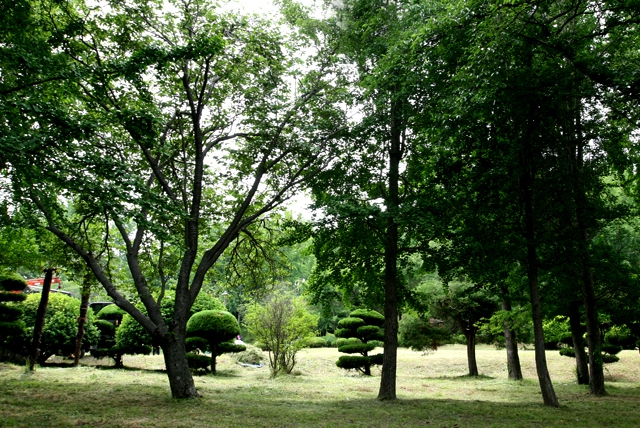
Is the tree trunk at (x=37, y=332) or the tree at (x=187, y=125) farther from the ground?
the tree at (x=187, y=125)

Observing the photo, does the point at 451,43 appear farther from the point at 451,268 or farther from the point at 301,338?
the point at 301,338

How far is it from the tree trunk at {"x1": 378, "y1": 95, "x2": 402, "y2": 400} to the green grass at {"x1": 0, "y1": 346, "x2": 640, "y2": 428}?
48cm

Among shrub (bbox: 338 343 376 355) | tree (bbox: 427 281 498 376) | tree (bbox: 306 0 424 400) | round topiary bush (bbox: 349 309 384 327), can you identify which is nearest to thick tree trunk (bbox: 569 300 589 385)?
tree (bbox: 427 281 498 376)

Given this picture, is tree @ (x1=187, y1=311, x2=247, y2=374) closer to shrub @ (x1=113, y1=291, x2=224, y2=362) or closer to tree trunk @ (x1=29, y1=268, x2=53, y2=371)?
shrub @ (x1=113, y1=291, x2=224, y2=362)

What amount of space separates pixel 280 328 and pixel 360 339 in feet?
17.3

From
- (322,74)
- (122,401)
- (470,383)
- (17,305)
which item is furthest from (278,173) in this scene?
(17,305)

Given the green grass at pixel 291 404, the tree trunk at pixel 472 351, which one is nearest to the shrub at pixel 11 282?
the green grass at pixel 291 404

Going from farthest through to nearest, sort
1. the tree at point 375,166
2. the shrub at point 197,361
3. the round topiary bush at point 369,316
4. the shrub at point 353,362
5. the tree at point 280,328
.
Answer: the round topiary bush at point 369,316
the shrub at point 353,362
the shrub at point 197,361
the tree at point 280,328
the tree at point 375,166

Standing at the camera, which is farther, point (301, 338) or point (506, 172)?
point (301, 338)

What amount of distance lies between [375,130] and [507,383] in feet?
28.8

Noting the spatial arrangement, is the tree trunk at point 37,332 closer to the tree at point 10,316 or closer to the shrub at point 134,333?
the tree at point 10,316

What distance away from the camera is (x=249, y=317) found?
559 inches

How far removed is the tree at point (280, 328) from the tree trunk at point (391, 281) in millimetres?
5097

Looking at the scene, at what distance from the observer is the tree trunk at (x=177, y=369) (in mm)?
7965
